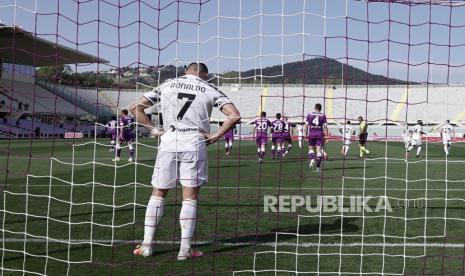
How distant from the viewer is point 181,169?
16.9 feet

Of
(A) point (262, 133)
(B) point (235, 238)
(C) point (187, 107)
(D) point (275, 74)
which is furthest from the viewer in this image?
Result: (A) point (262, 133)

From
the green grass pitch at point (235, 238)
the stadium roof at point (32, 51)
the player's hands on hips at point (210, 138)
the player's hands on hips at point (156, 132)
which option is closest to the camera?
the green grass pitch at point (235, 238)

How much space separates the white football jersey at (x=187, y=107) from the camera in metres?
5.08

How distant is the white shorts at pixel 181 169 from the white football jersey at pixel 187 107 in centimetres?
7

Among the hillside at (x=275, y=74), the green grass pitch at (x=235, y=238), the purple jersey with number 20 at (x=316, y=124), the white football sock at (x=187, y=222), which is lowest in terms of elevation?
the green grass pitch at (x=235, y=238)

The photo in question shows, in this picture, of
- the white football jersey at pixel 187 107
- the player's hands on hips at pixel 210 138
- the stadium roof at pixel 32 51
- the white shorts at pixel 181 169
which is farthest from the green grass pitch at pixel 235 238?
the stadium roof at pixel 32 51

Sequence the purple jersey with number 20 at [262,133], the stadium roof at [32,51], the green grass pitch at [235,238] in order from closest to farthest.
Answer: the green grass pitch at [235,238], the stadium roof at [32,51], the purple jersey with number 20 at [262,133]

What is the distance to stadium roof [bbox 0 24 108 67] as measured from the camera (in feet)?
17.7

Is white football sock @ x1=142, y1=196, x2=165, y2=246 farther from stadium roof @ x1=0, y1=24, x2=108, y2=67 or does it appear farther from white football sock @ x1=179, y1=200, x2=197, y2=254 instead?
→ stadium roof @ x1=0, y1=24, x2=108, y2=67

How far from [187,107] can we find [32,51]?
2.39m

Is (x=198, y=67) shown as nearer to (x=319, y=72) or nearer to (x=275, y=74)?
(x=275, y=74)

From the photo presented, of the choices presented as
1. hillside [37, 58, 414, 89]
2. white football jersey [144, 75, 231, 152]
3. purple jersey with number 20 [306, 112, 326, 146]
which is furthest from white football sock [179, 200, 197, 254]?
purple jersey with number 20 [306, 112, 326, 146]

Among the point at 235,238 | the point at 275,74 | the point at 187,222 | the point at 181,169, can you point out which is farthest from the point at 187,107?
the point at 235,238

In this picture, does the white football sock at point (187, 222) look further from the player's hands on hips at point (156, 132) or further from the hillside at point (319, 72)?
the hillside at point (319, 72)
